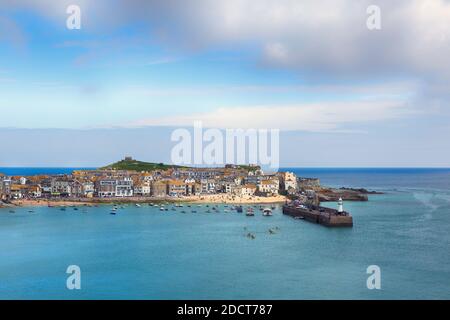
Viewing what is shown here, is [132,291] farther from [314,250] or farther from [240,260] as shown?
[314,250]

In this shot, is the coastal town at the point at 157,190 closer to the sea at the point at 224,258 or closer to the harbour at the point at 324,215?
the harbour at the point at 324,215

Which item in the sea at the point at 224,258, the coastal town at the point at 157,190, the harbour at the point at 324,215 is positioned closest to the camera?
the sea at the point at 224,258

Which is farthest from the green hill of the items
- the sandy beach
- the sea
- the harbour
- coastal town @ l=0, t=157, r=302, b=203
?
the sea

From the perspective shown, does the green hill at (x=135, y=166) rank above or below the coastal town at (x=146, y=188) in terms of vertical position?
above

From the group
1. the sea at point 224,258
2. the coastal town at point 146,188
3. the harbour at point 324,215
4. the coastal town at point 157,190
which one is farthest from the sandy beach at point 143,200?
the sea at point 224,258

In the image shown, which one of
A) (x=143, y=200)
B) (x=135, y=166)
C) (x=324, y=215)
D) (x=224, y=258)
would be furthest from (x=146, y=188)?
(x=224, y=258)

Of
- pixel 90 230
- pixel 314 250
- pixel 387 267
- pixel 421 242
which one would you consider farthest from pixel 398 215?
pixel 90 230

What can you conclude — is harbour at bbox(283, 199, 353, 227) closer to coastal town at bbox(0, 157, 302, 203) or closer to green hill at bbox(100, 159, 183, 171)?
coastal town at bbox(0, 157, 302, 203)

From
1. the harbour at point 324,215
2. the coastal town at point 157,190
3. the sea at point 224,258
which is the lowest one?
the sea at point 224,258

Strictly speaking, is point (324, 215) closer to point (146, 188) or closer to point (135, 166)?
point (146, 188)
